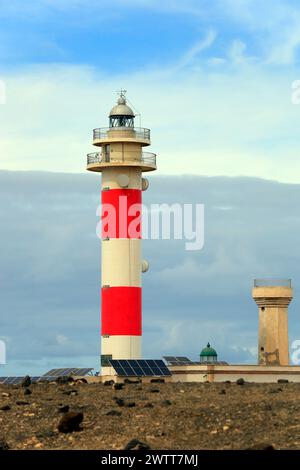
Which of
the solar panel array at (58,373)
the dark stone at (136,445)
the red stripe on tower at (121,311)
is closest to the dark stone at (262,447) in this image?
the dark stone at (136,445)

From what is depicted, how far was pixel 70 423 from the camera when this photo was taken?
142 feet

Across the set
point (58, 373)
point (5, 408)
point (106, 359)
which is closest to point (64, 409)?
point (5, 408)

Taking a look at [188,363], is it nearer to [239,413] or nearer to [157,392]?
[157,392]

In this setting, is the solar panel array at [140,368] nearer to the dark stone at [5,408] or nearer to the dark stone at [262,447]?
the dark stone at [5,408]

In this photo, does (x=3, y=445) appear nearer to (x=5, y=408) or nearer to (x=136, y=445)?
(x=136, y=445)

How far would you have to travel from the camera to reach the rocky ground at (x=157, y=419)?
1599 inches

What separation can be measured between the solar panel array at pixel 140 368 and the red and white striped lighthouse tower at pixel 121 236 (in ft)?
9.48

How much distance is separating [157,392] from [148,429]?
841 cm

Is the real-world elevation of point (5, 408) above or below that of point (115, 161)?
below

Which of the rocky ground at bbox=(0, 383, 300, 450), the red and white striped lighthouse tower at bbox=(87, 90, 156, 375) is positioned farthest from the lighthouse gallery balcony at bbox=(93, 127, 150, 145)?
the rocky ground at bbox=(0, 383, 300, 450)

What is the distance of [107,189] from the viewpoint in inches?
3189

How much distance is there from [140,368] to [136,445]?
3577 centimetres
